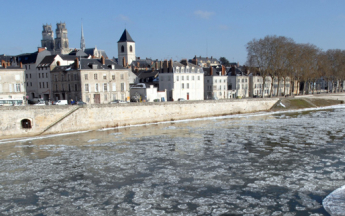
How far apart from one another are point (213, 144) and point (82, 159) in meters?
10.5

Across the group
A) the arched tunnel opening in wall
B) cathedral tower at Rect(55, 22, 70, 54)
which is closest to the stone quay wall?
the arched tunnel opening in wall

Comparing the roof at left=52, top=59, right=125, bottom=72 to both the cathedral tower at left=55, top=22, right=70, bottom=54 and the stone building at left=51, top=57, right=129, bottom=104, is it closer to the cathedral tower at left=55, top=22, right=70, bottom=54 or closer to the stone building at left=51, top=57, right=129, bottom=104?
the stone building at left=51, top=57, right=129, bottom=104

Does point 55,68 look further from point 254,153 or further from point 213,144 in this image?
point 254,153

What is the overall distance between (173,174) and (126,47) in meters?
75.6

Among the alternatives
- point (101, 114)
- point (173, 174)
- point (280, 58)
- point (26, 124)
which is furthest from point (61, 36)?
point (173, 174)

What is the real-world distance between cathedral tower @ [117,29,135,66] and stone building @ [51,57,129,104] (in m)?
39.1

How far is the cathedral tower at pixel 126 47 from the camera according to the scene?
293ft

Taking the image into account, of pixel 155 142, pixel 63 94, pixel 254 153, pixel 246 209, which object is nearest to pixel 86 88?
pixel 63 94

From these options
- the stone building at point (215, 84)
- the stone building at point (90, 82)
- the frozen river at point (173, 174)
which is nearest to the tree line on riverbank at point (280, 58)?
the stone building at point (215, 84)

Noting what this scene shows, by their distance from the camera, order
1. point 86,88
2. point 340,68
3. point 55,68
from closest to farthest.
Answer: point 86,88, point 55,68, point 340,68

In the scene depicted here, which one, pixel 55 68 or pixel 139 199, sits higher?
pixel 55 68

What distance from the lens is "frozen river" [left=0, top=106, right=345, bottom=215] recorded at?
13.5 meters

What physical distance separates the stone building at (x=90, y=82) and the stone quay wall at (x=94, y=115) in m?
10.0

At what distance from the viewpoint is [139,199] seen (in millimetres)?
14281
